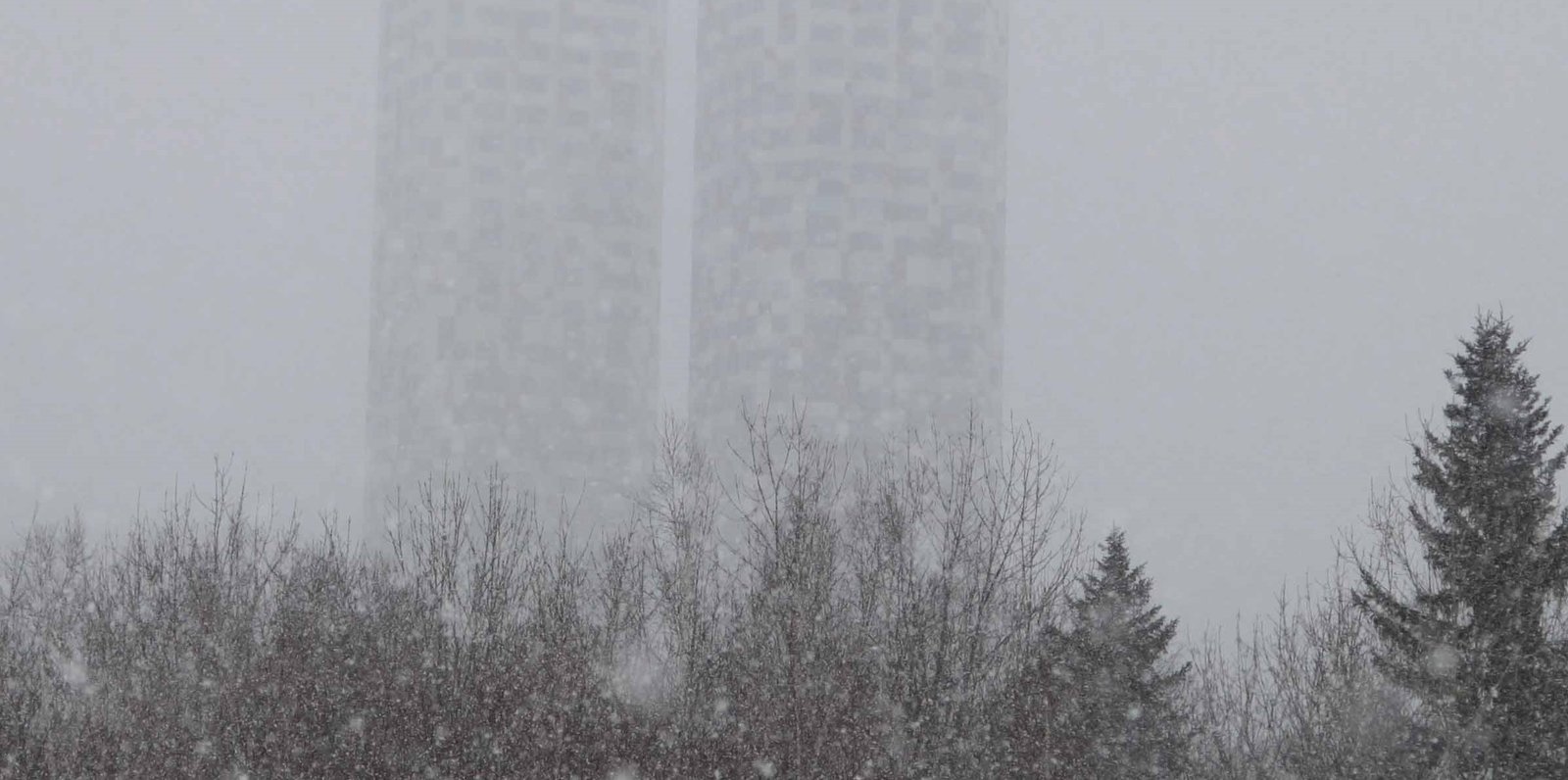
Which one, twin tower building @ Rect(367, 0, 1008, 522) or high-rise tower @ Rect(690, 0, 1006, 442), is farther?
twin tower building @ Rect(367, 0, 1008, 522)

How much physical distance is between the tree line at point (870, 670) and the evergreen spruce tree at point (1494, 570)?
0.03 meters

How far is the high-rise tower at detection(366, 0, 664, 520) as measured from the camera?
114750 millimetres

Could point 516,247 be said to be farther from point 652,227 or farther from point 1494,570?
point 1494,570

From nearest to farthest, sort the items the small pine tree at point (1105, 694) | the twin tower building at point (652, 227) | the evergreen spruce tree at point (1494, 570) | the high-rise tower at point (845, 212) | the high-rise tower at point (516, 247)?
1. the evergreen spruce tree at point (1494, 570)
2. the small pine tree at point (1105, 694)
3. the high-rise tower at point (845, 212)
4. the twin tower building at point (652, 227)
5. the high-rise tower at point (516, 247)

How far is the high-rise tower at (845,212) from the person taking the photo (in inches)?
4368

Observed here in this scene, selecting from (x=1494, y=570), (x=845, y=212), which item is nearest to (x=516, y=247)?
(x=845, y=212)

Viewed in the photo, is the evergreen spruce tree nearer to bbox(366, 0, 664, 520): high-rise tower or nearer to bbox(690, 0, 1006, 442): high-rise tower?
bbox(690, 0, 1006, 442): high-rise tower

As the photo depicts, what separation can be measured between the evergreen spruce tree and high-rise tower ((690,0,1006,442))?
3557 inches

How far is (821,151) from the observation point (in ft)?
367

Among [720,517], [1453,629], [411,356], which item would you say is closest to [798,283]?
[720,517]

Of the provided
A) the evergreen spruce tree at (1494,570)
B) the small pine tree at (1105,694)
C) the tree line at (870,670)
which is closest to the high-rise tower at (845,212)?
the tree line at (870,670)

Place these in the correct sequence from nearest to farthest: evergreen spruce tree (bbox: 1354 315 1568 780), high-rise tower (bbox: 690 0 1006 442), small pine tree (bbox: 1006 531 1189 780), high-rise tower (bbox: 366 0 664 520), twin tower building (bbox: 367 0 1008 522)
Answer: evergreen spruce tree (bbox: 1354 315 1568 780) < small pine tree (bbox: 1006 531 1189 780) < high-rise tower (bbox: 690 0 1006 442) < twin tower building (bbox: 367 0 1008 522) < high-rise tower (bbox: 366 0 664 520)

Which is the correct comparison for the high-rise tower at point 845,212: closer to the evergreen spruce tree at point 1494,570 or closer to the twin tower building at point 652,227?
the twin tower building at point 652,227

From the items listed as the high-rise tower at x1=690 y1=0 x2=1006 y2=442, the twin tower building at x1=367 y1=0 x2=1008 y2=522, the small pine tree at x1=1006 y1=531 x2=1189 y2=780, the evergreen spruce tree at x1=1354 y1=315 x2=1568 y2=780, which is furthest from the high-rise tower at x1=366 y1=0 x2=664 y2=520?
the evergreen spruce tree at x1=1354 y1=315 x2=1568 y2=780
